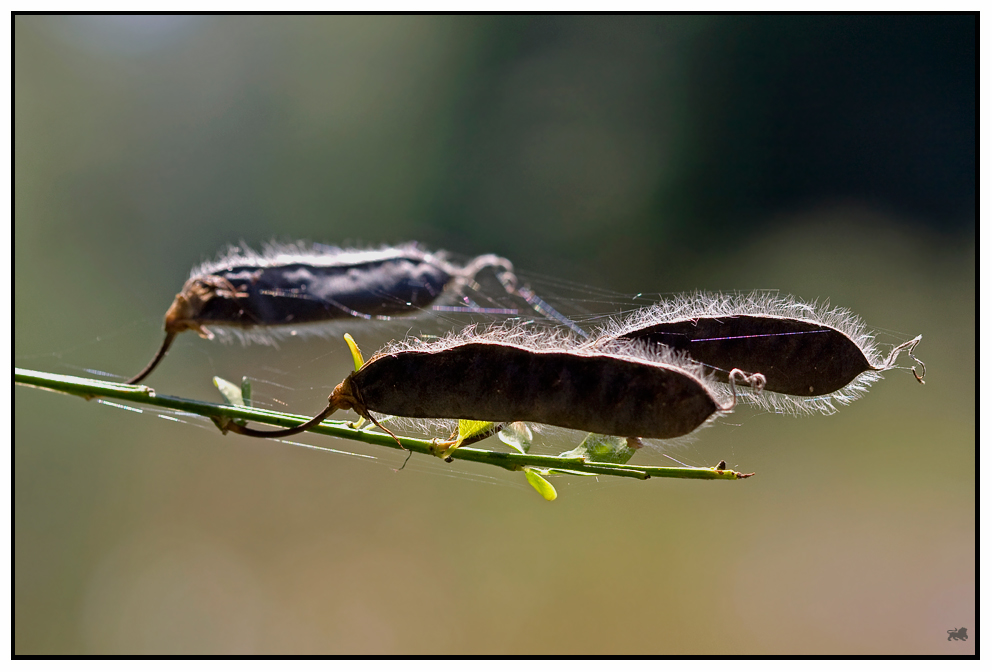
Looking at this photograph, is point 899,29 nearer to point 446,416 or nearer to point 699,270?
point 699,270

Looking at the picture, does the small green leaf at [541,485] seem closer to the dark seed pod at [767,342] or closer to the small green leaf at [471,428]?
the small green leaf at [471,428]

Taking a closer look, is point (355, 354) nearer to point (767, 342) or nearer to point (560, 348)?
point (560, 348)

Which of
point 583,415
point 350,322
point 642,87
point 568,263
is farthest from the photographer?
point 642,87

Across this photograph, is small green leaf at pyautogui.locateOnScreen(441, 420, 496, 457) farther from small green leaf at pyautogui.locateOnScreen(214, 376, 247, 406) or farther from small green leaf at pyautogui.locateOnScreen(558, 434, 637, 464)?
small green leaf at pyautogui.locateOnScreen(214, 376, 247, 406)

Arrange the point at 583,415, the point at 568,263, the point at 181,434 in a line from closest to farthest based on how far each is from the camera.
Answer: the point at 583,415 → the point at 181,434 → the point at 568,263

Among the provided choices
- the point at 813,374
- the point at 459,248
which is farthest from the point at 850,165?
the point at 813,374

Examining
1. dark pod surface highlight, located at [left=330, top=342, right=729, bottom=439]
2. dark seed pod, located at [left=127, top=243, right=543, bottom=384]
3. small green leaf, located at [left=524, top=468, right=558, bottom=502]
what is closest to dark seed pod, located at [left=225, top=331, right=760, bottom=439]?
dark pod surface highlight, located at [left=330, top=342, right=729, bottom=439]
